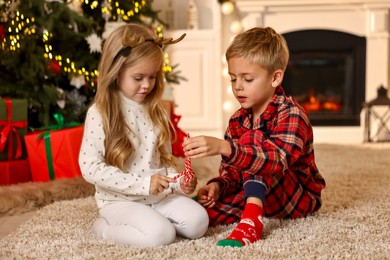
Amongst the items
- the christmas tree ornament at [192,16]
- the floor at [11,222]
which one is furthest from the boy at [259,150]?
the christmas tree ornament at [192,16]

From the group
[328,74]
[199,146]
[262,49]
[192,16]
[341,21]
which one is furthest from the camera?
[328,74]

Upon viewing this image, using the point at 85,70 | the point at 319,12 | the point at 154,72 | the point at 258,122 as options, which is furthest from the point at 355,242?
the point at 319,12

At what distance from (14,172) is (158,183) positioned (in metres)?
1.09

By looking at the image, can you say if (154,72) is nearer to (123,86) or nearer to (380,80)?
(123,86)

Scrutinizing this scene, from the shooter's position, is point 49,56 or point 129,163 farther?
point 49,56

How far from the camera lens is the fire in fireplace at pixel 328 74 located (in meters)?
4.48

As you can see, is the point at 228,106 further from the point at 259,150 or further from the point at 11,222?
the point at 259,150

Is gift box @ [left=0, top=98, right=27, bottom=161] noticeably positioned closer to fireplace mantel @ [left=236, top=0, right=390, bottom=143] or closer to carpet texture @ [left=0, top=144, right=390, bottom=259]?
carpet texture @ [left=0, top=144, right=390, bottom=259]

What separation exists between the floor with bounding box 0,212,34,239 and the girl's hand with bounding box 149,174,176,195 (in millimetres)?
494

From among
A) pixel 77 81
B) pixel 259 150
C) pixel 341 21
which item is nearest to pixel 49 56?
pixel 77 81

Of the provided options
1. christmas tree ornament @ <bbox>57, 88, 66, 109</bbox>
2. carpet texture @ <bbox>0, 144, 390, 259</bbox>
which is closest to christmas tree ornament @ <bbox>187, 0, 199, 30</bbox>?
christmas tree ornament @ <bbox>57, 88, 66, 109</bbox>

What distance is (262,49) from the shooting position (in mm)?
1603

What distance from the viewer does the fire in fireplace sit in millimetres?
4484

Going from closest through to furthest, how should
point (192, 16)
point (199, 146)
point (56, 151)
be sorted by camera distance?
point (199, 146) → point (56, 151) → point (192, 16)
